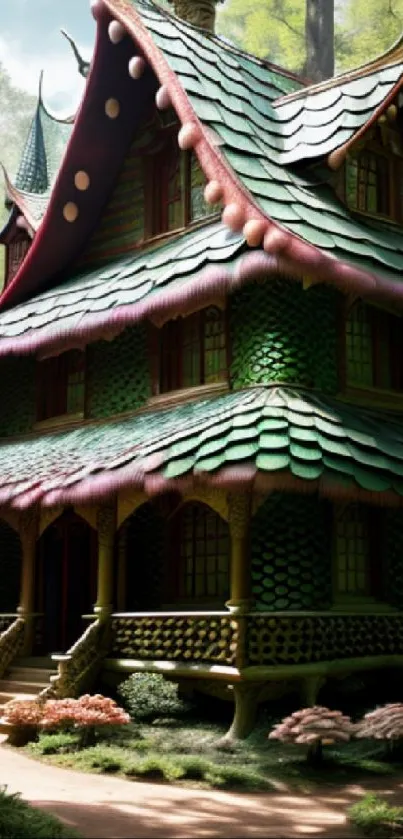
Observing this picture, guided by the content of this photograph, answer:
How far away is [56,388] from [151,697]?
7.11m

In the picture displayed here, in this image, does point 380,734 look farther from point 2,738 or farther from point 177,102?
point 177,102

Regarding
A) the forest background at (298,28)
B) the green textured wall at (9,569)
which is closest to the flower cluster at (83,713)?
the green textured wall at (9,569)

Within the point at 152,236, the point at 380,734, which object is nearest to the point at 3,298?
the point at 152,236

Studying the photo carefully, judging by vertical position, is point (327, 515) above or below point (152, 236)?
below

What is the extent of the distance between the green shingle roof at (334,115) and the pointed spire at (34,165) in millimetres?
7869

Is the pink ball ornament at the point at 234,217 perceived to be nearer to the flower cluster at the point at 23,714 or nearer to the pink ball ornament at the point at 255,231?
the pink ball ornament at the point at 255,231

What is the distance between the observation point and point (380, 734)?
1046 centimetres

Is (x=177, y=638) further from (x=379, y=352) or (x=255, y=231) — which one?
(x=379, y=352)

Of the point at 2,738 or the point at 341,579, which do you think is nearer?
the point at 2,738

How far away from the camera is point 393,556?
47.6 ft

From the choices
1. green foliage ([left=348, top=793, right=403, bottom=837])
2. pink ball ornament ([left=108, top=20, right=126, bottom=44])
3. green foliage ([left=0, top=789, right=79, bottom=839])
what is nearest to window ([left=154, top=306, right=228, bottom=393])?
pink ball ornament ([left=108, top=20, right=126, bottom=44])

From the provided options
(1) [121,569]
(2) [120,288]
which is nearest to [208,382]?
(2) [120,288]

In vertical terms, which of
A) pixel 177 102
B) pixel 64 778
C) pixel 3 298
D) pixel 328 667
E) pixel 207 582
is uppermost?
pixel 177 102

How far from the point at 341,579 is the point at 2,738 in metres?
4.96
